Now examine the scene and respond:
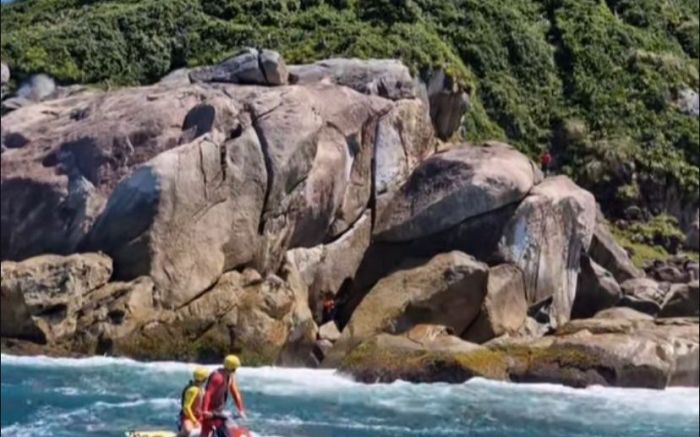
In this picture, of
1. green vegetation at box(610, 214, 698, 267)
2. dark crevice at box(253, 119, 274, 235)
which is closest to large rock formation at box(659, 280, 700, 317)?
green vegetation at box(610, 214, 698, 267)

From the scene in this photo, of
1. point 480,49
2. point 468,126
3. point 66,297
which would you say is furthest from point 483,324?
point 480,49

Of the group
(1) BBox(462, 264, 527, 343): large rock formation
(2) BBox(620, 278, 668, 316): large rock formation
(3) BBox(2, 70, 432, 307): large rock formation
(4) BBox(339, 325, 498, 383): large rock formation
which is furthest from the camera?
(2) BBox(620, 278, 668, 316): large rock formation

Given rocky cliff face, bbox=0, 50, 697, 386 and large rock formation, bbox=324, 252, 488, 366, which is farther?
large rock formation, bbox=324, 252, 488, 366

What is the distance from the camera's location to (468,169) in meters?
43.5

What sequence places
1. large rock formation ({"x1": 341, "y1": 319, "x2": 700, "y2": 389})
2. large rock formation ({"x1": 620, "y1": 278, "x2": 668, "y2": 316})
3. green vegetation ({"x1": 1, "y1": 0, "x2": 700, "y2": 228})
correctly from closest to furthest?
1. large rock formation ({"x1": 341, "y1": 319, "x2": 700, "y2": 389})
2. large rock formation ({"x1": 620, "y1": 278, "x2": 668, "y2": 316})
3. green vegetation ({"x1": 1, "y1": 0, "x2": 700, "y2": 228})

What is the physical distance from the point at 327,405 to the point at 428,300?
8.15 m

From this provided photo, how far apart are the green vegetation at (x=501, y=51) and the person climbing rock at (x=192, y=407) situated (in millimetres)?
31402

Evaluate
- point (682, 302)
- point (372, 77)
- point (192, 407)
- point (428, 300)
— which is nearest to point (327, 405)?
point (428, 300)

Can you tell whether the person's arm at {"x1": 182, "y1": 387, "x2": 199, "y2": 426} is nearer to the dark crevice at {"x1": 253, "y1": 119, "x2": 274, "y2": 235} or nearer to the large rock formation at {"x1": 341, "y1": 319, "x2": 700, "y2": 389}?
the large rock formation at {"x1": 341, "y1": 319, "x2": 700, "y2": 389}

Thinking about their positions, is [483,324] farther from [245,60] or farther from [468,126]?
[468,126]

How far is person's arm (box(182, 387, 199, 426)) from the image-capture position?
22014mm

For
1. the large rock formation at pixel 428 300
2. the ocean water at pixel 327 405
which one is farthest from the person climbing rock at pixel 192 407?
the large rock formation at pixel 428 300

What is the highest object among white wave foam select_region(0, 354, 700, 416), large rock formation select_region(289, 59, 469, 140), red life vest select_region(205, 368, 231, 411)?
red life vest select_region(205, 368, 231, 411)

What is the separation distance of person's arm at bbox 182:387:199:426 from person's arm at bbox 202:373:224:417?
175mm
